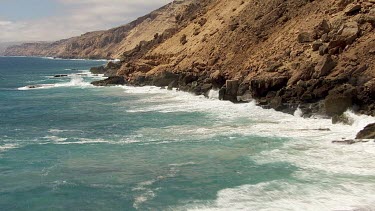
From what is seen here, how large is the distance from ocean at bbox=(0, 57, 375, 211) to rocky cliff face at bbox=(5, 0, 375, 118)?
190cm

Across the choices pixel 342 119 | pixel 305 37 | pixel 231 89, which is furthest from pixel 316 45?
pixel 342 119

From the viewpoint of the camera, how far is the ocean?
18766mm

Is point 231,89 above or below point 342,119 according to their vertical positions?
above

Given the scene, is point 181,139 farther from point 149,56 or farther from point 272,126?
point 149,56

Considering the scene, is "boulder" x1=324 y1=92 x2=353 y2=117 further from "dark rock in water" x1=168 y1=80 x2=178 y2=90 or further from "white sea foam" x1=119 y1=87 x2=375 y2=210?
"dark rock in water" x1=168 y1=80 x2=178 y2=90

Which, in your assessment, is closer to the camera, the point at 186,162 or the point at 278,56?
the point at 186,162

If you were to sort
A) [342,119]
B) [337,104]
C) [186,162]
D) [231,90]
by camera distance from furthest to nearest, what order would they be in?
1. [231,90]
2. [337,104]
3. [342,119]
4. [186,162]

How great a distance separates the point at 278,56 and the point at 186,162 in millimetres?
23800

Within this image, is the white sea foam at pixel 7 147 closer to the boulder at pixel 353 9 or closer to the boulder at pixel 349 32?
the boulder at pixel 349 32

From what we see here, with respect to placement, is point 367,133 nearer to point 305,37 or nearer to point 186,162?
point 186,162

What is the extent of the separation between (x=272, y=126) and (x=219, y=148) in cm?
711

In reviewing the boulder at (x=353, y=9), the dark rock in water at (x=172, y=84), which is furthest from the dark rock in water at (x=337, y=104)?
the dark rock in water at (x=172, y=84)

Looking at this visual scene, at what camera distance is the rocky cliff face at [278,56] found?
115 ft

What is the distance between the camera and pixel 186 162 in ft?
79.9
